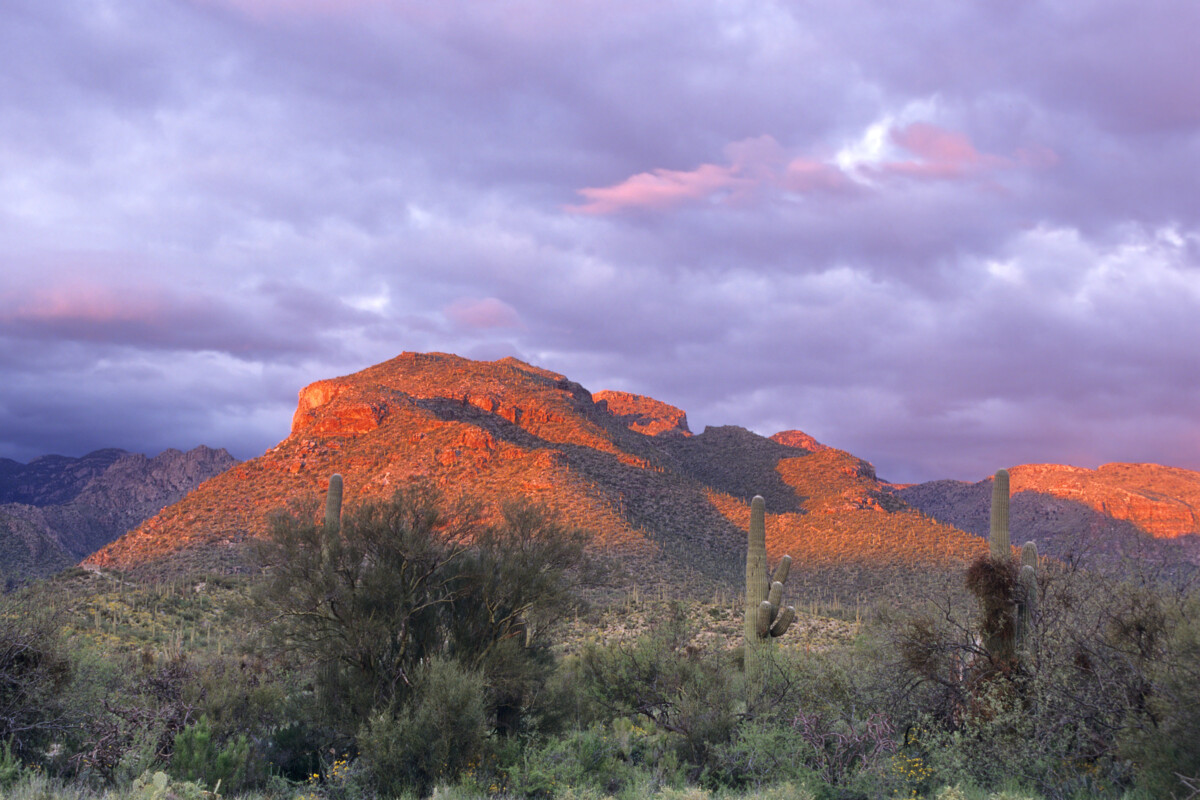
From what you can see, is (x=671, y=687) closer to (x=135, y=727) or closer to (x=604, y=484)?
(x=135, y=727)

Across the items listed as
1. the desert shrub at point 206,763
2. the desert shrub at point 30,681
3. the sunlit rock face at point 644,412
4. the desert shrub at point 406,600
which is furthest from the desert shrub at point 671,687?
the sunlit rock face at point 644,412

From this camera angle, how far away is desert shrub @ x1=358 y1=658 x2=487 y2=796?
13086 millimetres

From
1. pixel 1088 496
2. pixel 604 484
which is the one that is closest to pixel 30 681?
pixel 604 484

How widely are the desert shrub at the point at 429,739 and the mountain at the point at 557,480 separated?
28833mm

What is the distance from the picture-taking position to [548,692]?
1714 cm

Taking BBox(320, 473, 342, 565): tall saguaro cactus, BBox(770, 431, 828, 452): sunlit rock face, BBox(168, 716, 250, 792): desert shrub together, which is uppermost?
BBox(770, 431, 828, 452): sunlit rock face

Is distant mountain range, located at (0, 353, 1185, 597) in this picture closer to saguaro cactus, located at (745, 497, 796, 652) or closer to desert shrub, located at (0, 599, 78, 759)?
saguaro cactus, located at (745, 497, 796, 652)

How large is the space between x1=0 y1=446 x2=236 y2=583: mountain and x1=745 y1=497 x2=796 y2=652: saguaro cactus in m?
77.7

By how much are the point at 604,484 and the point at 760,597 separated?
4059 cm

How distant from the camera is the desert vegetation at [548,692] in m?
11.6

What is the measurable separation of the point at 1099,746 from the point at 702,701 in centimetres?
694

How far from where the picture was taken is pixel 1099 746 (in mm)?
11875

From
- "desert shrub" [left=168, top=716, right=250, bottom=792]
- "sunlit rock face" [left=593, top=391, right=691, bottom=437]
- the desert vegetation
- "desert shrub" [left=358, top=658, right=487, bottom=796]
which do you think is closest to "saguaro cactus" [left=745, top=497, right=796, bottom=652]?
the desert vegetation

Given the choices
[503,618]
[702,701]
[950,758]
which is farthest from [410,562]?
[950,758]
